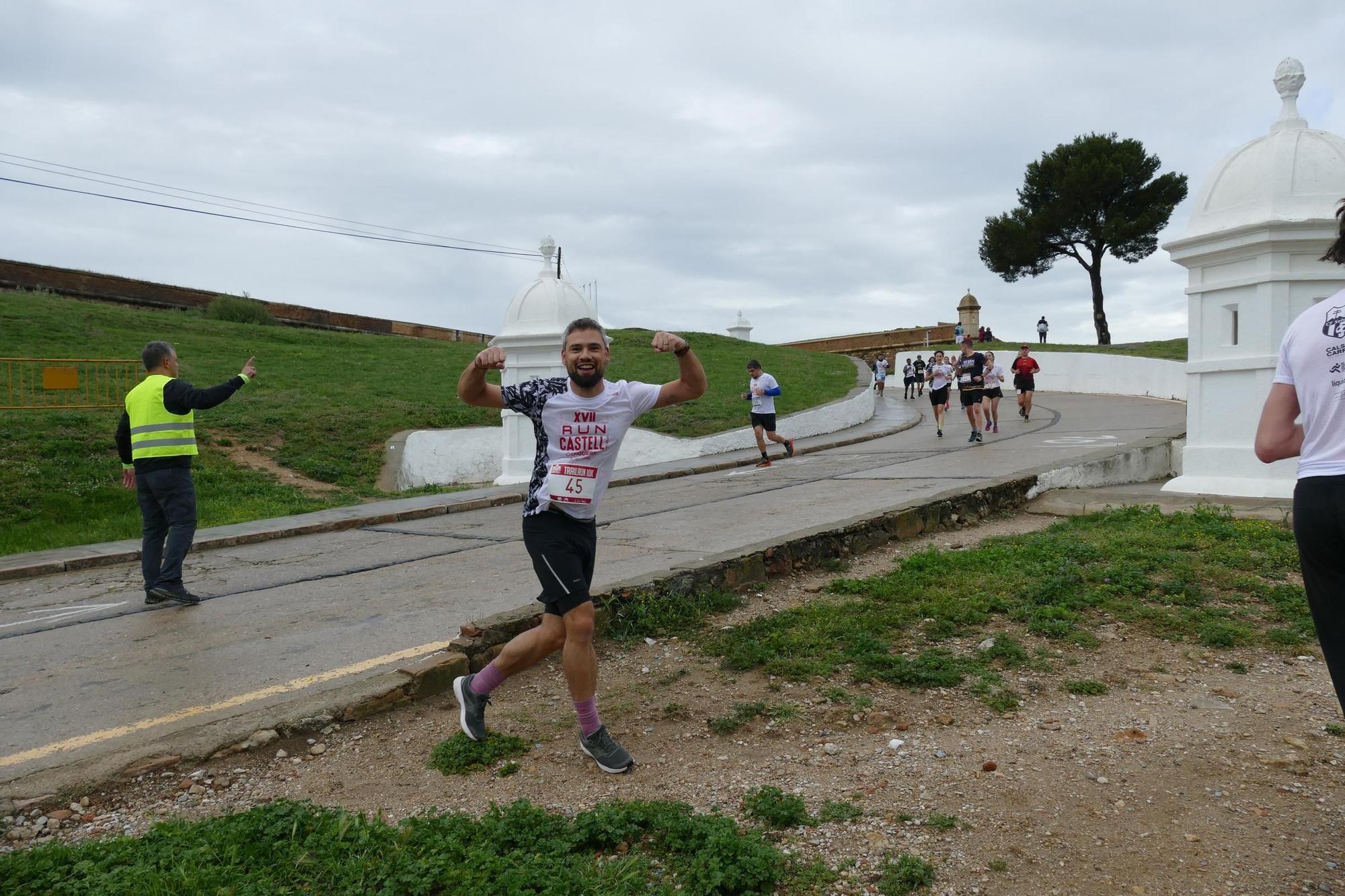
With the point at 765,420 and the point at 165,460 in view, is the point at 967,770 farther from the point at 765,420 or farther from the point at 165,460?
the point at 765,420

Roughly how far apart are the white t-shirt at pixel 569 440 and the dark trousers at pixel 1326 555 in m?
2.27

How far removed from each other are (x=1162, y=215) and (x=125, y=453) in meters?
54.2

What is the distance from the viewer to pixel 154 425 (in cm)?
682

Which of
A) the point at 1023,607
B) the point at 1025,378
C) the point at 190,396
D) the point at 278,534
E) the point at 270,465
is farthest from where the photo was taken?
the point at 1025,378

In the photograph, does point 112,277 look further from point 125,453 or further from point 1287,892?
point 1287,892

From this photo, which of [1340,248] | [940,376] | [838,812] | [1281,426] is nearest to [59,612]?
[838,812]

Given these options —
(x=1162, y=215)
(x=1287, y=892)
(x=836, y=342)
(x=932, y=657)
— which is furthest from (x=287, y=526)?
(x=1162, y=215)

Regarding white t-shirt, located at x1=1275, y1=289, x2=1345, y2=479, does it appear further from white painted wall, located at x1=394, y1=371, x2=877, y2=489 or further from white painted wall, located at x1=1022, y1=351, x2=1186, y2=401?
white painted wall, located at x1=1022, y1=351, x2=1186, y2=401

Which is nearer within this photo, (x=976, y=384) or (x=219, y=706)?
(x=219, y=706)

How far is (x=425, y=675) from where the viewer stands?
4.39 meters

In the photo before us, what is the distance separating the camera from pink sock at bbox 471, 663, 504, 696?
387 centimetres

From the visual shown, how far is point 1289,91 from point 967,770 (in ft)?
27.3

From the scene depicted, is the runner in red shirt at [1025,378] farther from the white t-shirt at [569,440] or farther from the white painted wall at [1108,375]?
the white t-shirt at [569,440]

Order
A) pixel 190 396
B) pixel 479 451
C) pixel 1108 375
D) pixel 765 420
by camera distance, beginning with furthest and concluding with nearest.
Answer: pixel 1108 375 < pixel 479 451 < pixel 765 420 < pixel 190 396
